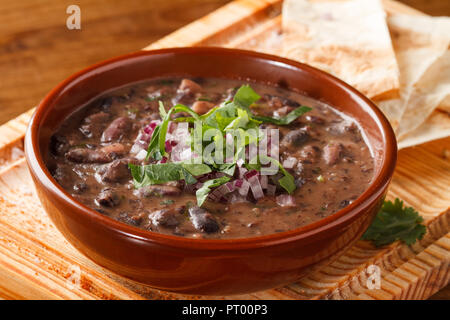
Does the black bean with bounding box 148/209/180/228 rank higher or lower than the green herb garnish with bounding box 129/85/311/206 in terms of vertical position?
lower

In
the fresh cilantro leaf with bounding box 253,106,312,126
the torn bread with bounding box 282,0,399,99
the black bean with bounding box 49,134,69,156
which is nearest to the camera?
the black bean with bounding box 49,134,69,156

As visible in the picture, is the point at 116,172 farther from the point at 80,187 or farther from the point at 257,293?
the point at 257,293

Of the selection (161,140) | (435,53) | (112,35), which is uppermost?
(161,140)

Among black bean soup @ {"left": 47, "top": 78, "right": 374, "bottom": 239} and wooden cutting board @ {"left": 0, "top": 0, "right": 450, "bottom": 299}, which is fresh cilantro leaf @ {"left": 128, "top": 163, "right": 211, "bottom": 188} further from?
wooden cutting board @ {"left": 0, "top": 0, "right": 450, "bottom": 299}

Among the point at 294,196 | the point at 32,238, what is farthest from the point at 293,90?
the point at 32,238

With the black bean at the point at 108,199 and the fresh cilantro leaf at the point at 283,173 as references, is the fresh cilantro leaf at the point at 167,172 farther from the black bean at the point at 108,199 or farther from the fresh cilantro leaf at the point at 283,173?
the fresh cilantro leaf at the point at 283,173

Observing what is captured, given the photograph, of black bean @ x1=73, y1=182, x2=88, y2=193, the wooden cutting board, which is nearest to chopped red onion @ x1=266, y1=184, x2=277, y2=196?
the wooden cutting board

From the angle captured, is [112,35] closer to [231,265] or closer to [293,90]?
[293,90]
